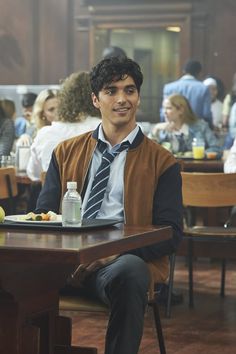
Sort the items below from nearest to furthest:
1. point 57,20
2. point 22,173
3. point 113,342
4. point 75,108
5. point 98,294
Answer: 1. point 113,342
2. point 98,294
3. point 75,108
4. point 22,173
5. point 57,20

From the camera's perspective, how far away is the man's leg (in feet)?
10.1

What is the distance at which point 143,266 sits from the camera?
3.19 metres

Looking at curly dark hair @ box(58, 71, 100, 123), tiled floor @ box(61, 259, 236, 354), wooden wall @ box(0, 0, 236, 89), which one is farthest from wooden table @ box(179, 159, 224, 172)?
wooden wall @ box(0, 0, 236, 89)

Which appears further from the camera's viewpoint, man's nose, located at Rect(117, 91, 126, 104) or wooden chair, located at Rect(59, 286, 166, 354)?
man's nose, located at Rect(117, 91, 126, 104)

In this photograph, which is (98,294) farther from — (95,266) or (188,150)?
(188,150)

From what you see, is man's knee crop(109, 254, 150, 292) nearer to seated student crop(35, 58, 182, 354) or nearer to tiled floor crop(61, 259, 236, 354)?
seated student crop(35, 58, 182, 354)

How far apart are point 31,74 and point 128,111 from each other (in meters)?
10.9

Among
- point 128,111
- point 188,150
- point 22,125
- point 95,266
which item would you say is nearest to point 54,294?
point 95,266

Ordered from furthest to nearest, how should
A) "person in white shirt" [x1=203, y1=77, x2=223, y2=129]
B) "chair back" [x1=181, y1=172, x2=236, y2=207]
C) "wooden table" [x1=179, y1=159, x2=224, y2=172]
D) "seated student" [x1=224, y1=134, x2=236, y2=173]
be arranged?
"person in white shirt" [x1=203, y1=77, x2=223, y2=129] < "wooden table" [x1=179, y1=159, x2=224, y2=172] < "seated student" [x1=224, y1=134, x2=236, y2=173] < "chair back" [x1=181, y1=172, x2=236, y2=207]

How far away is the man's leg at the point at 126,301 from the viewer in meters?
3.08

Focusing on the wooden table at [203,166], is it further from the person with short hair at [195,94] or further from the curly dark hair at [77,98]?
the person with short hair at [195,94]

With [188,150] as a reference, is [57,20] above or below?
above

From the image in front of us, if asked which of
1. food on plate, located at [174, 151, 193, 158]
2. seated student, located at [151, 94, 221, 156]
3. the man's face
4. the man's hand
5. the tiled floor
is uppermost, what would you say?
the man's face

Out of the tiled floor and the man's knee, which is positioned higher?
the man's knee
